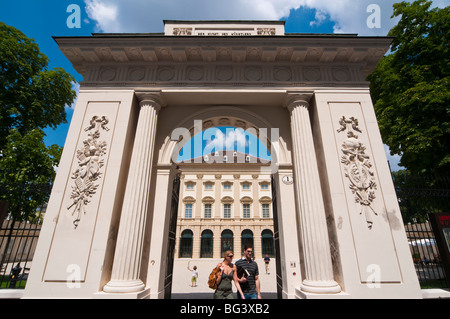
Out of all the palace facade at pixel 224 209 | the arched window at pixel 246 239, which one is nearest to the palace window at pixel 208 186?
the palace facade at pixel 224 209

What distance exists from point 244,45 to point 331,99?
11.4ft

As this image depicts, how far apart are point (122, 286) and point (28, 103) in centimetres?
1389

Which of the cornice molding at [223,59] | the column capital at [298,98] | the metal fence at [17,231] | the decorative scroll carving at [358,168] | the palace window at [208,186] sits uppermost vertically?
the palace window at [208,186]

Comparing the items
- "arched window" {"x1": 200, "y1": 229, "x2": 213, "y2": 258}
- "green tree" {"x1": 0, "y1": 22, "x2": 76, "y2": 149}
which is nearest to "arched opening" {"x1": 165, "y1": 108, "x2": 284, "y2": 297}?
"arched window" {"x1": 200, "y1": 229, "x2": 213, "y2": 258}

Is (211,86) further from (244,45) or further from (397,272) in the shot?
(397,272)

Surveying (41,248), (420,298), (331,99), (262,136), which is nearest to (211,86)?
(262,136)

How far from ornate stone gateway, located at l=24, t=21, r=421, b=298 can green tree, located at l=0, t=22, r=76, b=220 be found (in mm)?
5926

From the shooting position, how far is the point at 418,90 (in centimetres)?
973

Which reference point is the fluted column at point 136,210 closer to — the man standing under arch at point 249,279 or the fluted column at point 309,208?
the man standing under arch at point 249,279

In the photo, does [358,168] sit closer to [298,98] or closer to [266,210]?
[298,98]

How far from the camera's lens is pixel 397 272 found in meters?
5.71

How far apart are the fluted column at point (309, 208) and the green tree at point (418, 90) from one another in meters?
5.59

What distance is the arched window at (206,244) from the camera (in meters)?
32.8

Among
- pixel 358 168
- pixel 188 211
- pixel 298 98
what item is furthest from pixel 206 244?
pixel 358 168
